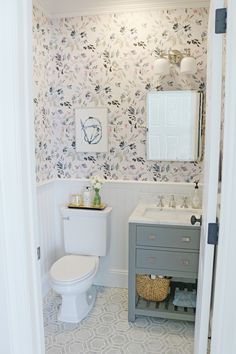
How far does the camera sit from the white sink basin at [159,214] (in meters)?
2.22

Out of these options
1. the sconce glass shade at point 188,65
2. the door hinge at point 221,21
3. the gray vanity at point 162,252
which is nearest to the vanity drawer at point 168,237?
the gray vanity at point 162,252

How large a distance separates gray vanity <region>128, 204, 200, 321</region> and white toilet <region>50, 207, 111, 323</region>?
1.27ft

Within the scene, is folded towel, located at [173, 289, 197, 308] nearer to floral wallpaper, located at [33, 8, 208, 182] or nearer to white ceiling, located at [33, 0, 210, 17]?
floral wallpaper, located at [33, 8, 208, 182]

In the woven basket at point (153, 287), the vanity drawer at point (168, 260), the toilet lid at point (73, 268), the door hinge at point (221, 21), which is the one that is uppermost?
the door hinge at point (221, 21)

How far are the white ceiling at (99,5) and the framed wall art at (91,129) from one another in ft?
2.79

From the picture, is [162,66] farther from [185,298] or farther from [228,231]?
[185,298]

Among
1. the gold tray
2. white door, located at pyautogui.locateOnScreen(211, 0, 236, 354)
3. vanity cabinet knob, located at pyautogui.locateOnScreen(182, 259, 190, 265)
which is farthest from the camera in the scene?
the gold tray

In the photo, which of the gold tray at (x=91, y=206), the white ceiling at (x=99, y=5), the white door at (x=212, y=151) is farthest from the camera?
the gold tray at (x=91, y=206)

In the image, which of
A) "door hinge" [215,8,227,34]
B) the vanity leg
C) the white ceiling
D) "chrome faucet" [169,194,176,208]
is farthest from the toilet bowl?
the white ceiling

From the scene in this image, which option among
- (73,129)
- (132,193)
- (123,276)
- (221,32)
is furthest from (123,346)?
(221,32)

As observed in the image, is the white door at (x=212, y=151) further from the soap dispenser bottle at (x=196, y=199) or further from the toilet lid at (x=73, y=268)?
the soap dispenser bottle at (x=196, y=199)

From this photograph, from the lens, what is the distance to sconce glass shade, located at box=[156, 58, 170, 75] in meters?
2.41

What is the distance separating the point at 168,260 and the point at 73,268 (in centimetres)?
76

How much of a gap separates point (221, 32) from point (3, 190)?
96 centimetres
